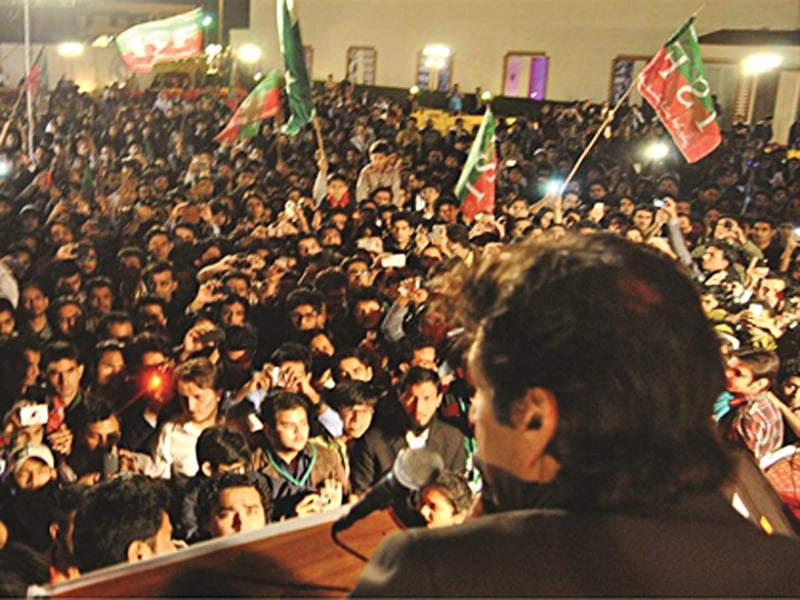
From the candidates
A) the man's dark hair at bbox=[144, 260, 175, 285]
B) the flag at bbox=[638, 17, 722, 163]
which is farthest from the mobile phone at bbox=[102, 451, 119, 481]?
the flag at bbox=[638, 17, 722, 163]

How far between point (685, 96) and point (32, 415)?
718 centimetres

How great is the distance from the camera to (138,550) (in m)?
3.08

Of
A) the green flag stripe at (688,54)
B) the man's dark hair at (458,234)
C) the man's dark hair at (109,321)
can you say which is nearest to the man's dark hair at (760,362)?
the man's dark hair at (109,321)

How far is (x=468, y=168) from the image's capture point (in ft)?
33.0

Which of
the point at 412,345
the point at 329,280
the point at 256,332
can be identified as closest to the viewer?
the point at 412,345

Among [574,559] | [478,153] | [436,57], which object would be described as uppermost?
[436,57]

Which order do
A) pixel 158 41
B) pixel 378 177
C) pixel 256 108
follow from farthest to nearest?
pixel 378 177, pixel 158 41, pixel 256 108

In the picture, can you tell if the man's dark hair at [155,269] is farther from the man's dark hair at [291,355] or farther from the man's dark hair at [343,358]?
the man's dark hair at [291,355]

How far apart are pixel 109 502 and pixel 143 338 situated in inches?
89.1

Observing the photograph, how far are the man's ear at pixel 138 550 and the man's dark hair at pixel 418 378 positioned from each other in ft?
6.65

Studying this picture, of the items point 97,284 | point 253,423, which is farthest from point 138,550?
point 97,284

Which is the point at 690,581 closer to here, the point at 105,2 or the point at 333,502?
the point at 333,502

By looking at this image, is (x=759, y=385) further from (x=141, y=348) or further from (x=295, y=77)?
(x=295, y=77)

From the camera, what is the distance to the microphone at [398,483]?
1610 mm
